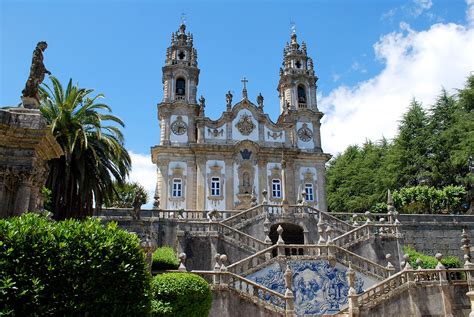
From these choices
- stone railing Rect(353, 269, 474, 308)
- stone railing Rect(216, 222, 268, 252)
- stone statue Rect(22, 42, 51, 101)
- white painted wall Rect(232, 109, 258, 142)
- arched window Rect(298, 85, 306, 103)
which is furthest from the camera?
arched window Rect(298, 85, 306, 103)

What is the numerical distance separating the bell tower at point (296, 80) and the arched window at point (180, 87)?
814cm

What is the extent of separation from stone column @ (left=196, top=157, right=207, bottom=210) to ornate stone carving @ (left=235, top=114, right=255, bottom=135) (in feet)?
12.5

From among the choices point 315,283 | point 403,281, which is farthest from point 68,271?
point 403,281

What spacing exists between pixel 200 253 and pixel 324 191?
51.3 ft

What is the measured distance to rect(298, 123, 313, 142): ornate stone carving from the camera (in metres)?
35.6

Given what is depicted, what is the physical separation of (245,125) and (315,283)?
18.7 m

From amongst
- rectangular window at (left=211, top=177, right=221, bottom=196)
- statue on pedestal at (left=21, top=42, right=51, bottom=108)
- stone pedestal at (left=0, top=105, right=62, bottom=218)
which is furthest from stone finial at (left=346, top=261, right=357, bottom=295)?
rectangular window at (left=211, top=177, right=221, bottom=196)

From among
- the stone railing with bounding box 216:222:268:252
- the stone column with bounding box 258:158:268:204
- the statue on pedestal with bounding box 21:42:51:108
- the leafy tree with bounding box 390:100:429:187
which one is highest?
the leafy tree with bounding box 390:100:429:187

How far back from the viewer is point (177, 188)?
1277 inches

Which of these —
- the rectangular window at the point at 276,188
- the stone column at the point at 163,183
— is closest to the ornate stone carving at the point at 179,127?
the stone column at the point at 163,183

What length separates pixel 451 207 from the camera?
1289 inches

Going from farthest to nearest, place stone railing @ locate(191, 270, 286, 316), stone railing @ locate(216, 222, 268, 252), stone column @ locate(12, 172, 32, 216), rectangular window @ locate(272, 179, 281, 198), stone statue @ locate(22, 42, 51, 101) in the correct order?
rectangular window @ locate(272, 179, 281, 198)
stone railing @ locate(216, 222, 268, 252)
stone railing @ locate(191, 270, 286, 316)
stone statue @ locate(22, 42, 51, 101)
stone column @ locate(12, 172, 32, 216)

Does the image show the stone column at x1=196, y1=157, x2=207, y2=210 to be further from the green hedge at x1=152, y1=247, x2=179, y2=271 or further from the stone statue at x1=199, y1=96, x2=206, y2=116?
the green hedge at x1=152, y1=247, x2=179, y2=271

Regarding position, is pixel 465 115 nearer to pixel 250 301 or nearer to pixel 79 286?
pixel 250 301
